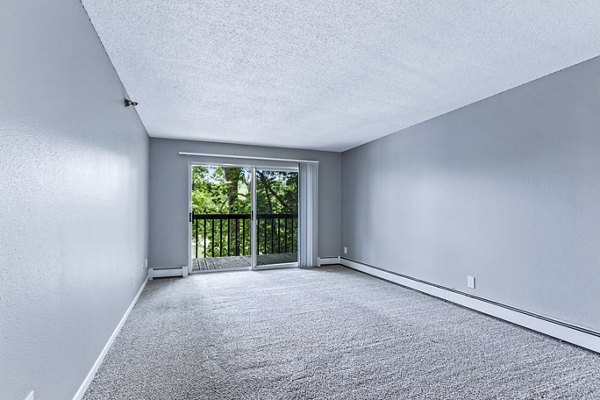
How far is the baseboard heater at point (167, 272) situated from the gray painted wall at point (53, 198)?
7.74 ft

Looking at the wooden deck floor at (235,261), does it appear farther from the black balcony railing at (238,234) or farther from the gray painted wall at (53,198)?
the gray painted wall at (53,198)

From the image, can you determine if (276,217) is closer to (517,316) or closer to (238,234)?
(238,234)

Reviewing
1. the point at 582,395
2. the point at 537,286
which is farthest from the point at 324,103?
the point at 582,395

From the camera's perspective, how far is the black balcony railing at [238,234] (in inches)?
215

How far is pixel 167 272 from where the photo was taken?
4.72 meters

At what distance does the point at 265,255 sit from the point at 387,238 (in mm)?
2129

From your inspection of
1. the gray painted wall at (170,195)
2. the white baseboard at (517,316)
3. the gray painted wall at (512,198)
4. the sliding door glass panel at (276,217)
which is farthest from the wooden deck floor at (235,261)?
the white baseboard at (517,316)

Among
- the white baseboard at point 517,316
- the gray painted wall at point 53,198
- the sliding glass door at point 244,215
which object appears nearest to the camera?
the gray painted wall at point 53,198

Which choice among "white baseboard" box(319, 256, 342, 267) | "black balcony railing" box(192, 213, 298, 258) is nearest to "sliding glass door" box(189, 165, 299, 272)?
"black balcony railing" box(192, 213, 298, 258)

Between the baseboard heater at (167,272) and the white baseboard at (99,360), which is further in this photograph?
the baseboard heater at (167,272)

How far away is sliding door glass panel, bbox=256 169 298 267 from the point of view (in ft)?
17.6

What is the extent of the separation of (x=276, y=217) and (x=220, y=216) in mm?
1058

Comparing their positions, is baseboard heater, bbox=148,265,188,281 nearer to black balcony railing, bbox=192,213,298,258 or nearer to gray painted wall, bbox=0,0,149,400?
black balcony railing, bbox=192,213,298,258

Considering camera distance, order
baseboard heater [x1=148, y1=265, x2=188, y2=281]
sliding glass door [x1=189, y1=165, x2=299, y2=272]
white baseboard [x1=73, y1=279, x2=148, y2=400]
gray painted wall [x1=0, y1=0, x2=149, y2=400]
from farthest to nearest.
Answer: sliding glass door [x1=189, y1=165, x2=299, y2=272] → baseboard heater [x1=148, y1=265, x2=188, y2=281] → white baseboard [x1=73, y1=279, x2=148, y2=400] → gray painted wall [x1=0, y1=0, x2=149, y2=400]
